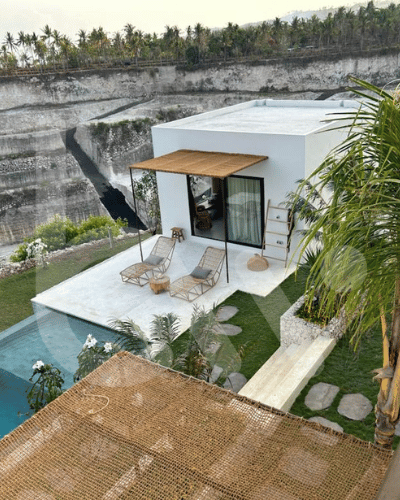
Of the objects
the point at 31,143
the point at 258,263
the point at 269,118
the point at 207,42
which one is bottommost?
the point at 31,143

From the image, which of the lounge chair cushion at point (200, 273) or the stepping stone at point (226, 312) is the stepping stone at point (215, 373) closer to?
the stepping stone at point (226, 312)

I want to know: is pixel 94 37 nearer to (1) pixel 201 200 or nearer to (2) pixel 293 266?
(1) pixel 201 200

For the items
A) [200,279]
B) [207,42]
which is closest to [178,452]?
[200,279]

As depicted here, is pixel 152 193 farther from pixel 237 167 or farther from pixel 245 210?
pixel 237 167

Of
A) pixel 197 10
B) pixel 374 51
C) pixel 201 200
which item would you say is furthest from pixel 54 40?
pixel 201 200

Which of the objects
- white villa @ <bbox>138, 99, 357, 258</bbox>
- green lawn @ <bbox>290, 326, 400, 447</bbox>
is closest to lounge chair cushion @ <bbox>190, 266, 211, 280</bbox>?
white villa @ <bbox>138, 99, 357, 258</bbox>

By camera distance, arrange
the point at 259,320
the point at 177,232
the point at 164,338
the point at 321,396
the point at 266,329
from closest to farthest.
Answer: the point at 321,396 < the point at 164,338 < the point at 266,329 < the point at 259,320 < the point at 177,232
